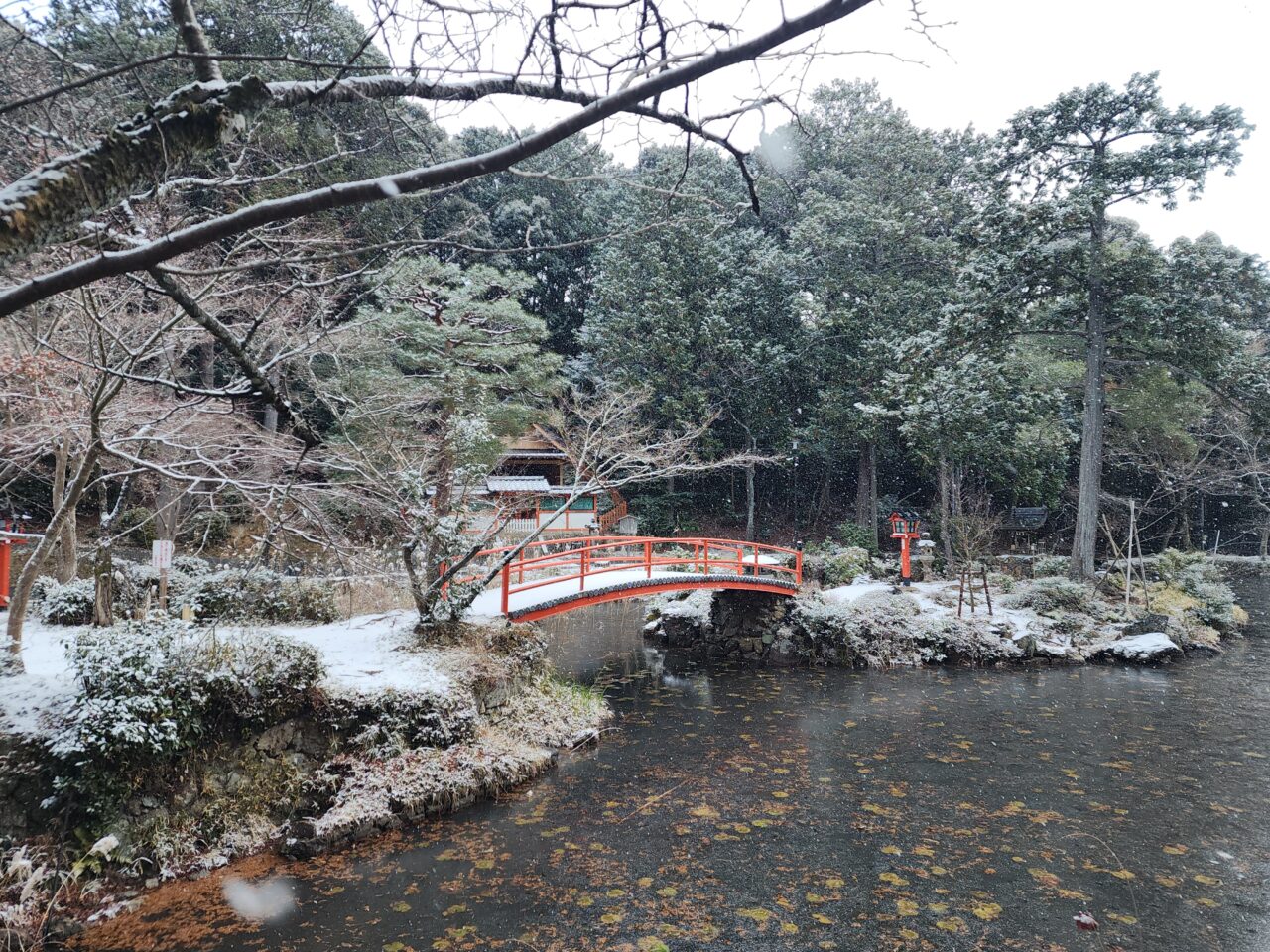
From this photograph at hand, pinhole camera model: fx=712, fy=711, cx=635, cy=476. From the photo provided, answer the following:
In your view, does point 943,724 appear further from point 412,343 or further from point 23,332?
point 412,343

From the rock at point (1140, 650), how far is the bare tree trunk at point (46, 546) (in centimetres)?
1588

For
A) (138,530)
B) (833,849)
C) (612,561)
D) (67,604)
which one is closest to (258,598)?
(67,604)

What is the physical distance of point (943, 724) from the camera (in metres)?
9.69

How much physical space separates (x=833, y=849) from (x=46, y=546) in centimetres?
724

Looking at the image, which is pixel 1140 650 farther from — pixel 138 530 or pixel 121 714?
pixel 138 530

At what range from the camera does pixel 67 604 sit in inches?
353

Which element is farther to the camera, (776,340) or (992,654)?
(776,340)

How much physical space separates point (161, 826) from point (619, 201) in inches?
981

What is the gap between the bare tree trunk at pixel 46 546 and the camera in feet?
19.5

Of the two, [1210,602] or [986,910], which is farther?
[1210,602]

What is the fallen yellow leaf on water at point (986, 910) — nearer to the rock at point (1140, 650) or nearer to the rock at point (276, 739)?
the rock at point (276, 739)

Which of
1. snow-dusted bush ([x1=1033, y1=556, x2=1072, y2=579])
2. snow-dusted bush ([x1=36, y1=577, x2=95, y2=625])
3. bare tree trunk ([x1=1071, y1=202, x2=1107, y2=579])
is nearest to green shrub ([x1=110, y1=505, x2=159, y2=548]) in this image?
snow-dusted bush ([x1=36, y1=577, x2=95, y2=625])

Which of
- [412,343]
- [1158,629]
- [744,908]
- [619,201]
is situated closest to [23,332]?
[744,908]

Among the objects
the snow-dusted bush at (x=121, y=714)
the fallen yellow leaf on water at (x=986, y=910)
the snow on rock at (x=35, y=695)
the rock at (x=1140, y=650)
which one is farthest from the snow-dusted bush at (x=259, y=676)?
the rock at (x=1140, y=650)
